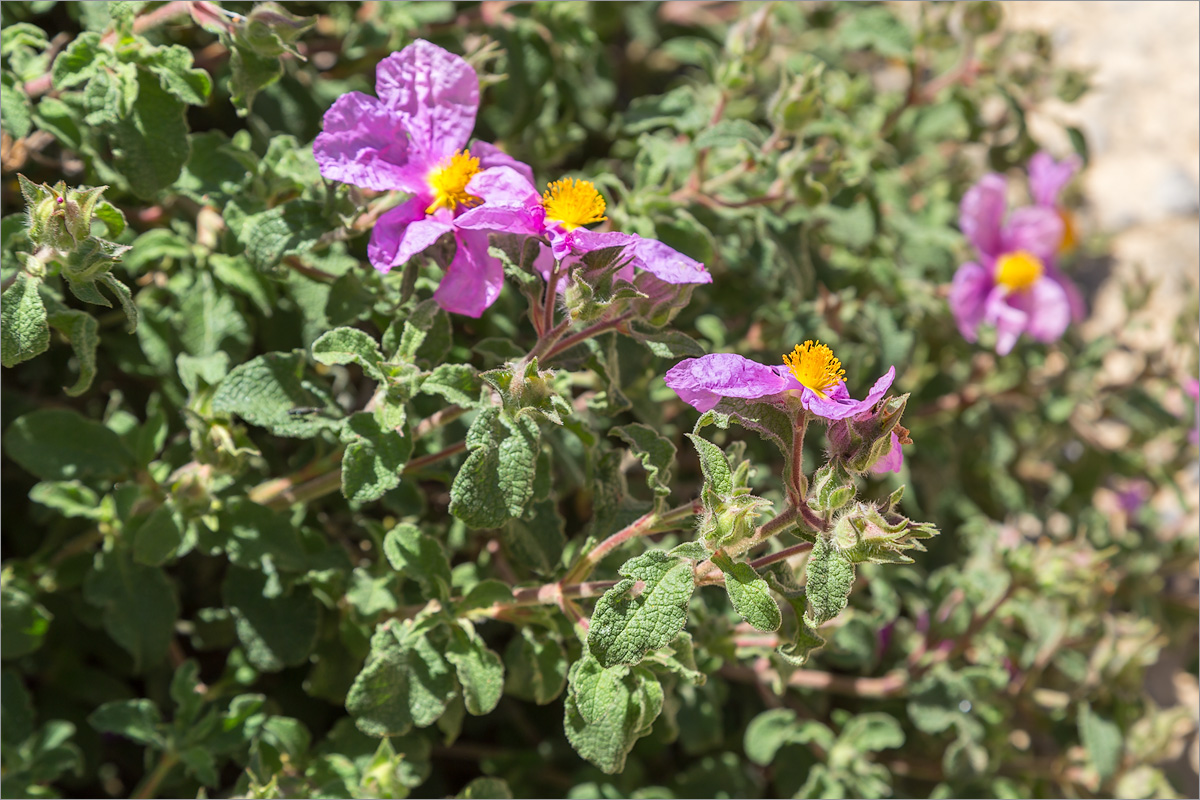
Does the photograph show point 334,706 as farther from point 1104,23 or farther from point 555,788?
point 1104,23

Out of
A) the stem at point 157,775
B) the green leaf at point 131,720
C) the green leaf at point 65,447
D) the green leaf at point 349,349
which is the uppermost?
the green leaf at point 349,349

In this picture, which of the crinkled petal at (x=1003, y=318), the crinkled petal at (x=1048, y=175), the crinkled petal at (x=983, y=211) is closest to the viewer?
the crinkled petal at (x=1003, y=318)

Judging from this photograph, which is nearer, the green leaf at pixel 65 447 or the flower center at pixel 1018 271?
the green leaf at pixel 65 447

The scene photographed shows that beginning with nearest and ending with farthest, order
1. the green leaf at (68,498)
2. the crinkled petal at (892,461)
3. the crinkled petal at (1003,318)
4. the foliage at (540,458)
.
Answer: the crinkled petal at (892,461), the foliage at (540,458), the green leaf at (68,498), the crinkled petal at (1003,318)

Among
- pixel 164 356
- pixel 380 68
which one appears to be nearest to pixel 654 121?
pixel 380 68

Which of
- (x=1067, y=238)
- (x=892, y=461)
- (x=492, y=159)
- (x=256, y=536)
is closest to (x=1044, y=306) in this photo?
(x=1067, y=238)

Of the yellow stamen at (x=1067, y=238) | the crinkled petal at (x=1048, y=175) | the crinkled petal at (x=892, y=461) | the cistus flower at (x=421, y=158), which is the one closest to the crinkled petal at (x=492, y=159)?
the cistus flower at (x=421, y=158)

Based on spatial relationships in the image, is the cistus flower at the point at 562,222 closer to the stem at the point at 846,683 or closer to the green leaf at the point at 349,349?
the green leaf at the point at 349,349

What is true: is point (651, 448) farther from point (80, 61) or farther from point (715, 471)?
point (80, 61)
